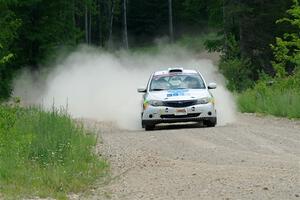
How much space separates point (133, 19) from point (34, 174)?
279ft

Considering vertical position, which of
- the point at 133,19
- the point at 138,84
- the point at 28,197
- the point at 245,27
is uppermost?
the point at 133,19

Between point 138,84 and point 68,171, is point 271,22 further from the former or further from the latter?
point 68,171

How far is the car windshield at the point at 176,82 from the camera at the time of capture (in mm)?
22375

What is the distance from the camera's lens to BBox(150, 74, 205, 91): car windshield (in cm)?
2238

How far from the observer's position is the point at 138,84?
3186cm

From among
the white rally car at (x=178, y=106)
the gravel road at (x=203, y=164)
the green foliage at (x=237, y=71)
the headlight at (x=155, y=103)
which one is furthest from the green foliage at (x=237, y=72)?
the gravel road at (x=203, y=164)

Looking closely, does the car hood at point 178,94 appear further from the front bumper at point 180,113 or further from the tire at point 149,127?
the tire at point 149,127

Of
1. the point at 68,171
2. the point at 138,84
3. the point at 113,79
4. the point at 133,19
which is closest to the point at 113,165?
the point at 68,171

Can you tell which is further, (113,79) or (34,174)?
(113,79)

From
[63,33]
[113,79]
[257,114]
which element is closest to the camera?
[257,114]

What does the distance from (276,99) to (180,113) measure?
7469 millimetres

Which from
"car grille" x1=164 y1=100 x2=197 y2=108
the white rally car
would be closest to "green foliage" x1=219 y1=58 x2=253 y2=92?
the white rally car

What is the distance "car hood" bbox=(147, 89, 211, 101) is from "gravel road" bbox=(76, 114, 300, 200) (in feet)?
4.68

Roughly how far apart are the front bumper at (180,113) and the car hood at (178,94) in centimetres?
29
